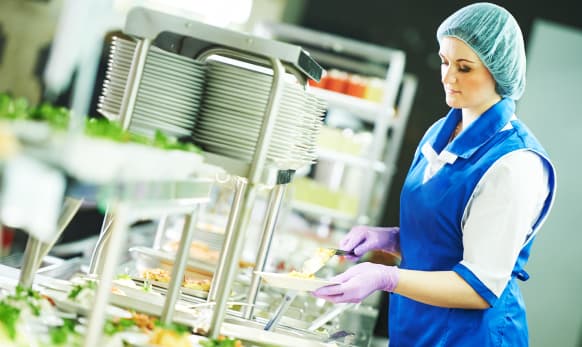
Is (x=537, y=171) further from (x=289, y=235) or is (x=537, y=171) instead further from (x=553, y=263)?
(x=553, y=263)

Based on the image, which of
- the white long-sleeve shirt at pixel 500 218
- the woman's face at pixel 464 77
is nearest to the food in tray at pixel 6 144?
the white long-sleeve shirt at pixel 500 218

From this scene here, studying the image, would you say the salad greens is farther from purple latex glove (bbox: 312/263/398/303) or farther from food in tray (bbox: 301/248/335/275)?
food in tray (bbox: 301/248/335/275)

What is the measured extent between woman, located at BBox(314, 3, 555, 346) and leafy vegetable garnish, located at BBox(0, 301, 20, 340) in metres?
0.90

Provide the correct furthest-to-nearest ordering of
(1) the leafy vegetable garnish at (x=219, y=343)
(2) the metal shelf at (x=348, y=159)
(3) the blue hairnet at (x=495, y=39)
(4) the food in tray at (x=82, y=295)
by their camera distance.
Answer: (2) the metal shelf at (x=348, y=159)
(3) the blue hairnet at (x=495, y=39)
(4) the food in tray at (x=82, y=295)
(1) the leafy vegetable garnish at (x=219, y=343)

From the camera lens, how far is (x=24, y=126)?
1.45 metres

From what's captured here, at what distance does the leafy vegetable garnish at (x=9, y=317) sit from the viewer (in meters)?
1.66

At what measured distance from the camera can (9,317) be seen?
1.72 meters

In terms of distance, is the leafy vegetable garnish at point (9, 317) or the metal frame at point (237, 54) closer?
the leafy vegetable garnish at point (9, 317)

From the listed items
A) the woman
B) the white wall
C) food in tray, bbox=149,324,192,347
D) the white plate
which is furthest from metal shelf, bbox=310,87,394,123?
food in tray, bbox=149,324,192,347

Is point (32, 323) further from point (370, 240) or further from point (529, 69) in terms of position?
point (529, 69)

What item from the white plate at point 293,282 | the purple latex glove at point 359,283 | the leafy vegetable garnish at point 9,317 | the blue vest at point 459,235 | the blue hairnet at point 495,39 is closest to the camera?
the leafy vegetable garnish at point 9,317

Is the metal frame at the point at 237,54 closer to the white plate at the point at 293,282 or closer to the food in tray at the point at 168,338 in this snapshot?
the food in tray at the point at 168,338

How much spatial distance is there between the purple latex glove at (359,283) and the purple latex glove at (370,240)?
1.60 ft

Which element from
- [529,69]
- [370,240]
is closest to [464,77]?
[370,240]
